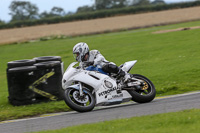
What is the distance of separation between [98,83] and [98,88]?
114 millimetres

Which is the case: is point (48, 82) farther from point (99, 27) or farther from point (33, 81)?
point (99, 27)

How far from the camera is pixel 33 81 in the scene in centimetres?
958

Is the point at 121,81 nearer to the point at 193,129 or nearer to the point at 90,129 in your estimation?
the point at 90,129

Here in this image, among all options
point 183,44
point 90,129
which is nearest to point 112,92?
point 90,129

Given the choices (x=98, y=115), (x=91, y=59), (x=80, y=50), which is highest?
(x=80, y=50)

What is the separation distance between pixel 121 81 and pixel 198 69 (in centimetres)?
456

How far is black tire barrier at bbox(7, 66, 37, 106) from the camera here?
30.9 feet

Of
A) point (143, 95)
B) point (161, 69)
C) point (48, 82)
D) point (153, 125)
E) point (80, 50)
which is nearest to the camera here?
point (153, 125)

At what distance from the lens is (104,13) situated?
68875mm

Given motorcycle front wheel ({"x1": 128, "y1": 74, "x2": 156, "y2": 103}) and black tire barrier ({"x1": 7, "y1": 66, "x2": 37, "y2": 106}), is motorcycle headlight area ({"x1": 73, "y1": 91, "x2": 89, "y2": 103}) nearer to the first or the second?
motorcycle front wheel ({"x1": 128, "y1": 74, "x2": 156, "y2": 103})

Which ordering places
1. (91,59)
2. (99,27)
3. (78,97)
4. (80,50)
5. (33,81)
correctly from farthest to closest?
(99,27)
(33,81)
(91,59)
(80,50)
(78,97)

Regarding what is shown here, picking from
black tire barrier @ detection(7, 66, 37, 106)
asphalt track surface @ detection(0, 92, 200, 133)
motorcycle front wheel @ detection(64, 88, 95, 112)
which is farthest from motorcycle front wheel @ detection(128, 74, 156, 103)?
black tire barrier @ detection(7, 66, 37, 106)

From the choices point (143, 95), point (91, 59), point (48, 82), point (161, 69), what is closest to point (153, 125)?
point (143, 95)

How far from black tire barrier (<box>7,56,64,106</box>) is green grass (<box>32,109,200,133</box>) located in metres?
3.51
